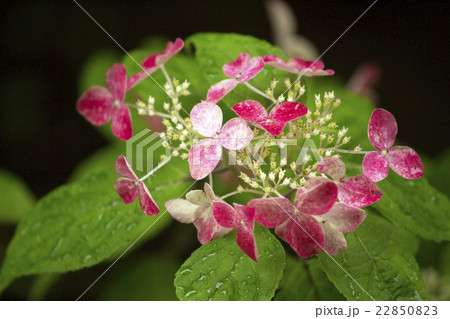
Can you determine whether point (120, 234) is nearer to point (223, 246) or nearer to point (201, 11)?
point (223, 246)

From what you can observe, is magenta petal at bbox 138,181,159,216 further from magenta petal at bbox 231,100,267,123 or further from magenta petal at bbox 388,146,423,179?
magenta petal at bbox 388,146,423,179

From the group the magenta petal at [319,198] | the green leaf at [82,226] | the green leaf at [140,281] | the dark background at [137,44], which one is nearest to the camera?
the magenta petal at [319,198]

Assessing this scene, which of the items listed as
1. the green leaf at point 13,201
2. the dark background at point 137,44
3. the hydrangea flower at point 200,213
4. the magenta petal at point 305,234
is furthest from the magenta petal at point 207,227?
Answer: the dark background at point 137,44

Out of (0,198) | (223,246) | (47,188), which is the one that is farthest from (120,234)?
(47,188)

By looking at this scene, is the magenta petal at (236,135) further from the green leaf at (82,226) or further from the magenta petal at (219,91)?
the green leaf at (82,226)

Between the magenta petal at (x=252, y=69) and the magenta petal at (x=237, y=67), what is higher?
the magenta petal at (x=237, y=67)

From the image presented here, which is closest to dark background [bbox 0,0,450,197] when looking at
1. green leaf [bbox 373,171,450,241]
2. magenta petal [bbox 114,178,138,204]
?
green leaf [bbox 373,171,450,241]

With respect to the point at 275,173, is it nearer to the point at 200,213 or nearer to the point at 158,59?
the point at 200,213
